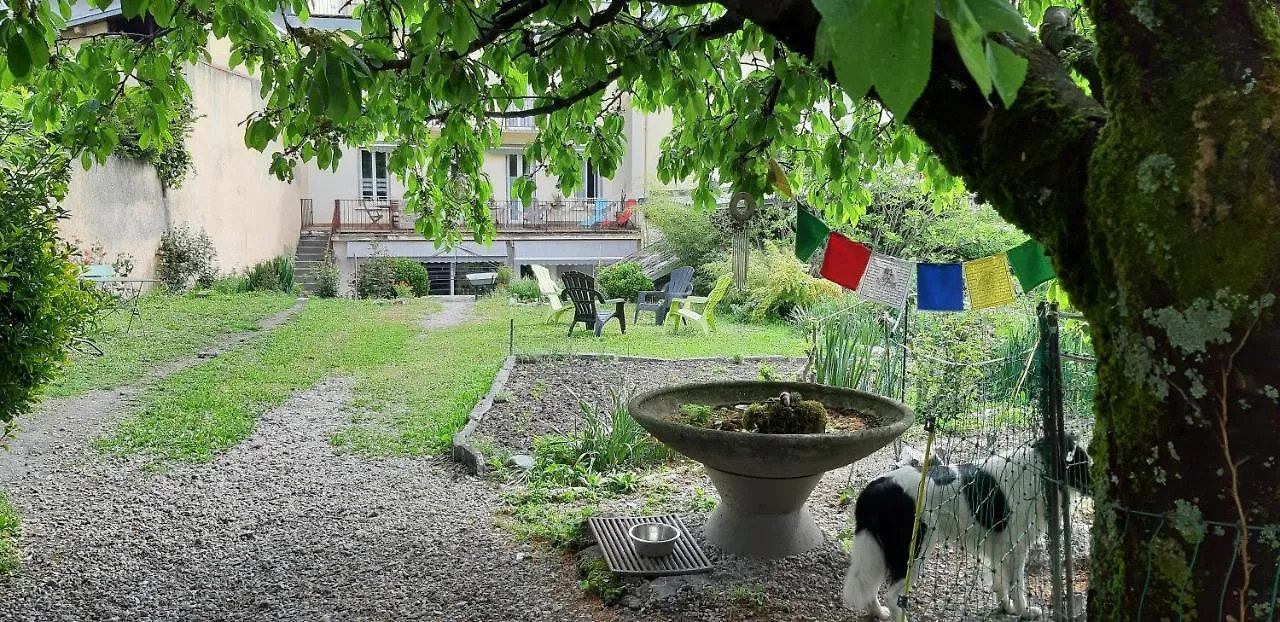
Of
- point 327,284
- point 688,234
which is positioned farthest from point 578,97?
point 327,284

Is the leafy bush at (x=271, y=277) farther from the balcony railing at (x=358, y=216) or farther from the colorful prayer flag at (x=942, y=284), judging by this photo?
the colorful prayer flag at (x=942, y=284)

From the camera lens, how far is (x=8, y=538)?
465 centimetres

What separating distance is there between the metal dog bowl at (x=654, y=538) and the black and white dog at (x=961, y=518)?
896 millimetres

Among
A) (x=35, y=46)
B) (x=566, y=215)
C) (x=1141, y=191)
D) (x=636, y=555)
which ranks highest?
(x=566, y=215)

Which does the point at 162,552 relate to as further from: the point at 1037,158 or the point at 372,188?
the point at 372,188

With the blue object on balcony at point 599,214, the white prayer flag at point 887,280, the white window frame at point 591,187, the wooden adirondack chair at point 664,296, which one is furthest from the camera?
the white window frame at point 591,187

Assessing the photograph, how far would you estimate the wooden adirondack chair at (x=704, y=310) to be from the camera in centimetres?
1253

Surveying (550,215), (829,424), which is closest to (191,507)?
(829,424)

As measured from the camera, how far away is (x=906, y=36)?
2.90 ft

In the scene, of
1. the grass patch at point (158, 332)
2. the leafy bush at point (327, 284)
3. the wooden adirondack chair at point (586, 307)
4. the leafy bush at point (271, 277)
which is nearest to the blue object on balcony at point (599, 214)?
the leafy bush at point (327, 284)

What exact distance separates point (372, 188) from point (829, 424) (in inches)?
948

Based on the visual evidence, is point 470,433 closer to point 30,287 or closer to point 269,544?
Answer: point 269,544

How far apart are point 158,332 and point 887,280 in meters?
9.93

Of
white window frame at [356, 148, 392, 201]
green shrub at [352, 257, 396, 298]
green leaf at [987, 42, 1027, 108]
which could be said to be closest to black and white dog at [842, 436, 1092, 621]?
green leaf at [987, 42, 1027, 108]
